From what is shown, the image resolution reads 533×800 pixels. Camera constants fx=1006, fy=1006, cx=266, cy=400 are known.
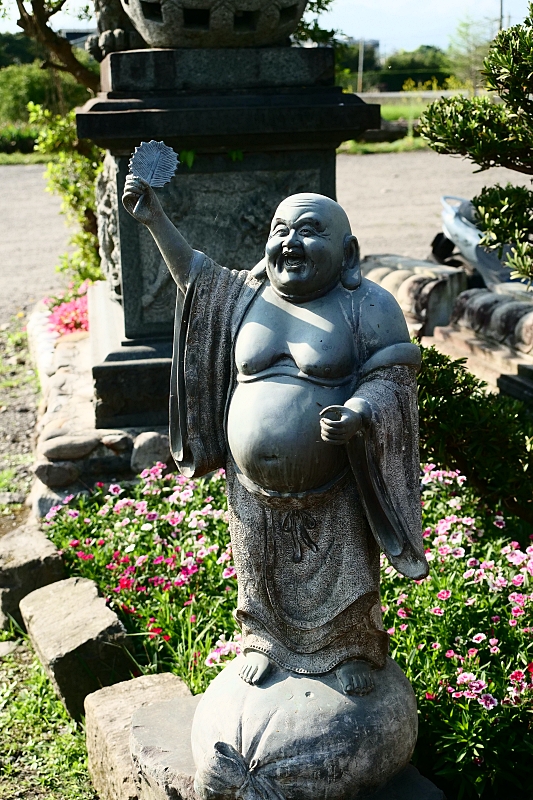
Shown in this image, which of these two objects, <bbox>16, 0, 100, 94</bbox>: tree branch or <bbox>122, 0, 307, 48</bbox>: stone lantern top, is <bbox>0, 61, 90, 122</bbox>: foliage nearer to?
<bbox>16, 0, 100, 94</bbox>: tree branch

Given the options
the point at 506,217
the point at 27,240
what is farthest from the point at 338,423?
the point at 27,240

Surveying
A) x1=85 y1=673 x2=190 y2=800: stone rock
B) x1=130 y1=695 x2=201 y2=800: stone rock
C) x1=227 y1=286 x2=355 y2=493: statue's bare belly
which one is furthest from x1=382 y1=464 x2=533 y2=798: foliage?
x1=227 y1=286 x2=355 y2=493: statue's bare belly

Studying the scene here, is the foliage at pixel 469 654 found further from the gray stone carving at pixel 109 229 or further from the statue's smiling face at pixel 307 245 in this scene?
the gray stone carving at pixel 109 229

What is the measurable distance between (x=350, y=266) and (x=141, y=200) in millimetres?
591

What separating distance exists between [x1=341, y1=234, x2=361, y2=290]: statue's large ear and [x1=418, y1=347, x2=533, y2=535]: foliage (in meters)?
1.50

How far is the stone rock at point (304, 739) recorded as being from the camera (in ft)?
8.57

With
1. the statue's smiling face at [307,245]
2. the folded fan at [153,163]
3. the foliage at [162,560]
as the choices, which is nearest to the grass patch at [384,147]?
the foliage at [162,560]

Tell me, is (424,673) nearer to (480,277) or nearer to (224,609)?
(224,609)

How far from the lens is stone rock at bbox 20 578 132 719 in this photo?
12.6 feet

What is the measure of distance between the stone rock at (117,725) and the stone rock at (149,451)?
1.72m

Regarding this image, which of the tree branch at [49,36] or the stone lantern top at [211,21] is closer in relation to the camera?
the stone lantern top at [211,21]

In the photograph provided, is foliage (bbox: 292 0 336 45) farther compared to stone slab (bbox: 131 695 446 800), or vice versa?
foliage (bbox: 292 0 336 45)

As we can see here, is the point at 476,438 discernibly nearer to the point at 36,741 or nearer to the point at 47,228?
the point at 36,741

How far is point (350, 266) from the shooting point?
8.89 feet
